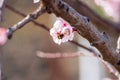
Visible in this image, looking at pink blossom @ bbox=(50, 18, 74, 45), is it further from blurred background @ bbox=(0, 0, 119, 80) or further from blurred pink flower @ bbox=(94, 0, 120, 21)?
blurred background @ bbox=(0, 0, 119, 80)

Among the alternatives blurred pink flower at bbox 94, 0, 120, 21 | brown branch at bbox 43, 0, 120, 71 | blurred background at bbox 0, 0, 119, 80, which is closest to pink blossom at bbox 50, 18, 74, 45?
brown branch at bbox 43, 0, 120, 71

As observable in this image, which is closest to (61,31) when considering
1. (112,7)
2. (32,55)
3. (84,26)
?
(84,26)

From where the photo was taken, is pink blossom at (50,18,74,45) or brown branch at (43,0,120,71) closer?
brown branch at (43,0,120,71)

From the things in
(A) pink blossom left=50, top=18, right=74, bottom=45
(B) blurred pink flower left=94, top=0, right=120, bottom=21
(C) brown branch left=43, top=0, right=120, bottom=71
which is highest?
(B) blurred pink flower left=94, top=0, right=120, bottom=21

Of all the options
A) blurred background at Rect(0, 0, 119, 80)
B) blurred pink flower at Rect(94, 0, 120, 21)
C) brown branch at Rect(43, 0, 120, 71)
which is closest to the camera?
brown branch at Rect(43, 0, 120, 71)

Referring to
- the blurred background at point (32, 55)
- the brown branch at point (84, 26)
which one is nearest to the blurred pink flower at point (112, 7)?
the brown branch at point (84, 26)

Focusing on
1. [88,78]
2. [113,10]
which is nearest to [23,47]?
[88,78]

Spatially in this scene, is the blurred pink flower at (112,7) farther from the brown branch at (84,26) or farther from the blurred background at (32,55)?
the blurred background at (32,55)
